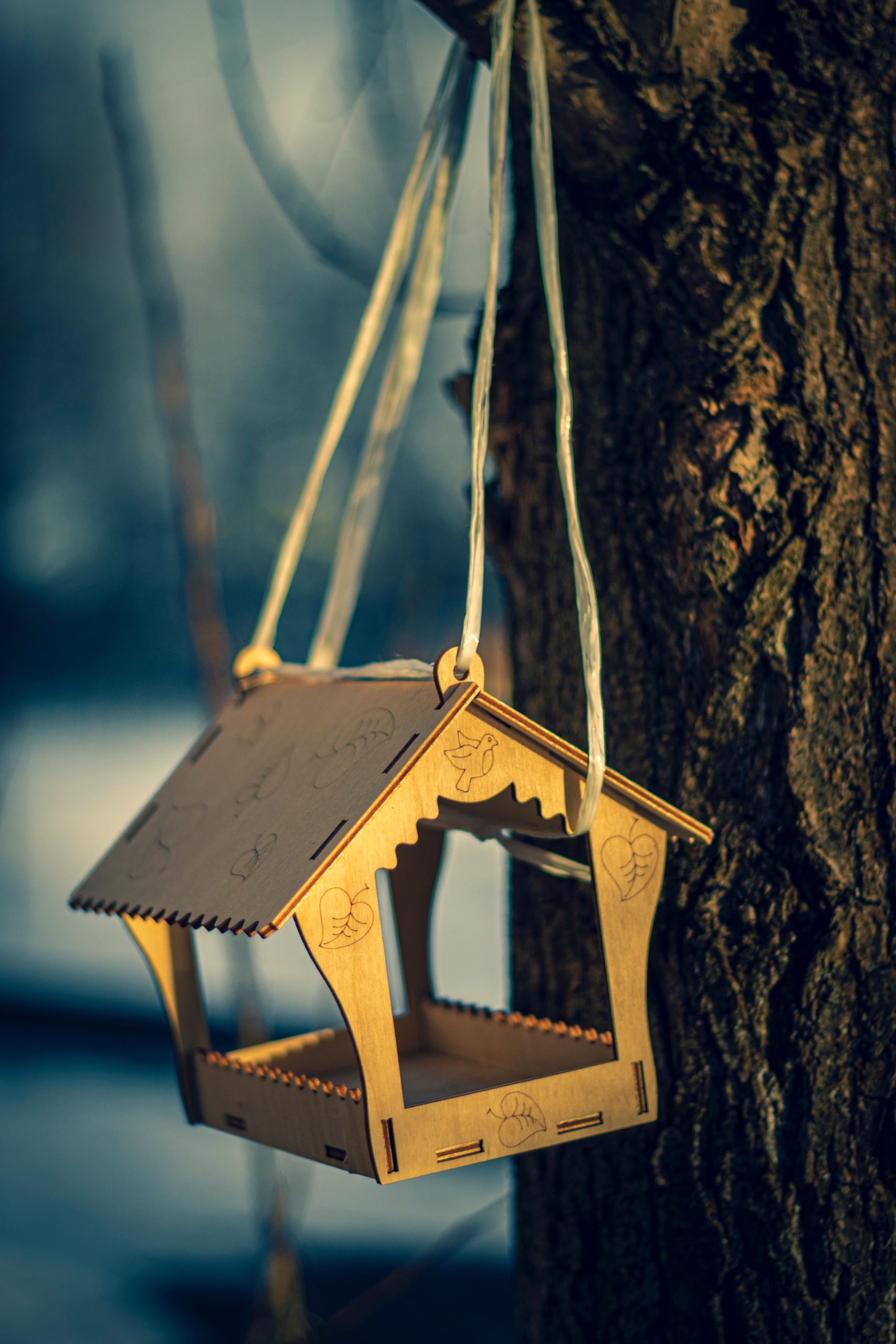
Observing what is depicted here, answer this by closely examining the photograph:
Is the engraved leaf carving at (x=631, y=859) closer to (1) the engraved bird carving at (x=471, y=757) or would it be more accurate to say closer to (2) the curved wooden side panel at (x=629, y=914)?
(2) the curved wooden side panel at (x=629, y=914)

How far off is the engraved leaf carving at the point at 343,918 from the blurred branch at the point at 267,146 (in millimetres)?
866

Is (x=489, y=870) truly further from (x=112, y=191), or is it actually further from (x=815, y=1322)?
(x=815, y=1322)

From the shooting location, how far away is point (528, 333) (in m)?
1.11

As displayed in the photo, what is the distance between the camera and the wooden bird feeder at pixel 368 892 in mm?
753

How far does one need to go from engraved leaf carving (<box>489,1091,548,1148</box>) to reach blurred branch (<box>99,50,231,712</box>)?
106cm

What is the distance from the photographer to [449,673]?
0.78 meters

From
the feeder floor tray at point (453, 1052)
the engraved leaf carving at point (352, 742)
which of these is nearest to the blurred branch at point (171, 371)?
the feeder floor tray at point (453, 1052)

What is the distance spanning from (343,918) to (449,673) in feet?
0.57

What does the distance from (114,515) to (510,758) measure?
2.51 m

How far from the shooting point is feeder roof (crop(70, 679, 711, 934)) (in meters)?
0.76

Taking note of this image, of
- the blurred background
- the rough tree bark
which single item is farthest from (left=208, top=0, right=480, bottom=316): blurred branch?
the rough tree bark

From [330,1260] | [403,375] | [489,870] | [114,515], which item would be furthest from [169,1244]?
[403,375]

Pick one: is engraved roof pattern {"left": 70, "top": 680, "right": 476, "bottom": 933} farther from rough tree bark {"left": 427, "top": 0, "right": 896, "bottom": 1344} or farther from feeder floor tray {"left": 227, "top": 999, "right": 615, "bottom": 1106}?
rough tree bark {"left": 427, "top": 0, "right": 896, "bottom": 1344}

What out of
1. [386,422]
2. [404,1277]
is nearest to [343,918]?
[386,422]
